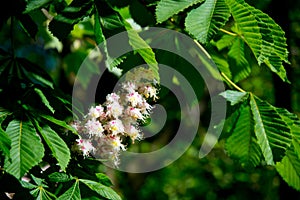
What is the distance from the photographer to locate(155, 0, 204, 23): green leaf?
994mm

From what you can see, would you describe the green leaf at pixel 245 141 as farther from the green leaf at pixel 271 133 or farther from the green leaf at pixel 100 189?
the green leaf at pixel 100 189

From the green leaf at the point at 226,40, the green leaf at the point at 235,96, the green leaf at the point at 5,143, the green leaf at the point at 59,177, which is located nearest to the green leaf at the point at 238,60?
the green leaf at the point at 226,40

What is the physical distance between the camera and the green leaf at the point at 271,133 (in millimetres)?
1125

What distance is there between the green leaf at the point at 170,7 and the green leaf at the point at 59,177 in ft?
1.26

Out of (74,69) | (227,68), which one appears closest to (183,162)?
(74,69)

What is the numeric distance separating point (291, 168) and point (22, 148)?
68 cm

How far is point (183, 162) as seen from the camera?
4625mm

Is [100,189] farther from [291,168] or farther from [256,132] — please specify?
[291,168]

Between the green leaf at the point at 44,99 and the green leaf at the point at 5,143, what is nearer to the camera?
the green leaf at the point at 5,143

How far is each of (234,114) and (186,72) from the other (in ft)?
0.77

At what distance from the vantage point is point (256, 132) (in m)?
1.14

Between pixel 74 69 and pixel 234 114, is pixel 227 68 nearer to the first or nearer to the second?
pixel 234 114

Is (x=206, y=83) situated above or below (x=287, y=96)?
above

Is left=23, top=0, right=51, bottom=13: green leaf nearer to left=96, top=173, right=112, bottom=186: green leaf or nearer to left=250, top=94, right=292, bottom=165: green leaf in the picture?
left=96, top=173, right=112, bottom=186: green leaf
